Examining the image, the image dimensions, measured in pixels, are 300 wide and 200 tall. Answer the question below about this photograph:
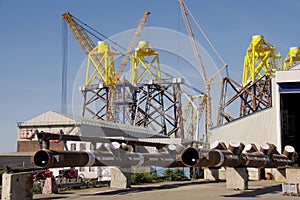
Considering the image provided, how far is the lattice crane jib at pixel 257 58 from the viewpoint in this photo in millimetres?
68750

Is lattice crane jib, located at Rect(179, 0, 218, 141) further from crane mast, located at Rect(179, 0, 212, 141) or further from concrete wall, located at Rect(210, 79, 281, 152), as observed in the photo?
concrete wall, located at Rect(210, 79, 281, 152)

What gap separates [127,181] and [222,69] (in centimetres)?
6896

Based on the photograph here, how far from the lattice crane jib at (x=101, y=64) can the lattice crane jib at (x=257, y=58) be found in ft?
89.4

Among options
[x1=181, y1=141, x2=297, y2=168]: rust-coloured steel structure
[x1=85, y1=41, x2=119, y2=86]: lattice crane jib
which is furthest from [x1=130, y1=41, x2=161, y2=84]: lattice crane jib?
[x1=181, y1=141, x2=297, y2=168]: rust-coloured steel structure

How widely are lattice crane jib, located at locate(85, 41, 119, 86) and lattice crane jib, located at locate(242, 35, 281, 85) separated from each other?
2726 cm

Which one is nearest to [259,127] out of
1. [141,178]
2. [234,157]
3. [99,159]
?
[141,178]

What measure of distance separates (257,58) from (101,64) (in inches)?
1291

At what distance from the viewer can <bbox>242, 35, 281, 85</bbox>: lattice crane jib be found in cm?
6875

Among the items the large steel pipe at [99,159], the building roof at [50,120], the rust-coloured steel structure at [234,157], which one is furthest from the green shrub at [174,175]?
the building roof at [50,120]

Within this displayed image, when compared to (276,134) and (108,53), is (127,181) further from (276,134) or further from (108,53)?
(108,53)

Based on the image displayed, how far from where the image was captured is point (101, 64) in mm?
86062

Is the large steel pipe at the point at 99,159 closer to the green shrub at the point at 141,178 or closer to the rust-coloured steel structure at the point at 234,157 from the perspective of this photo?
the rust-coloured steel structure at the point at 234,157

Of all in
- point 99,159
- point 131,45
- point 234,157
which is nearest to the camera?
point 99,159

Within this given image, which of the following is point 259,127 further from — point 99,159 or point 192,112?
point 192,112
